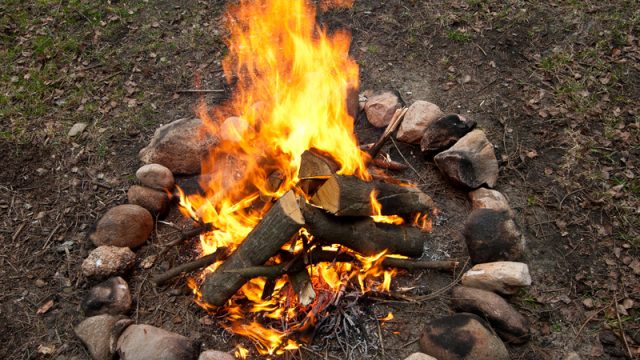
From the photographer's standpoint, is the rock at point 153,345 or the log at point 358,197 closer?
the rock at point 153,345

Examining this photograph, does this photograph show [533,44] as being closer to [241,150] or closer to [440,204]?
[440,204]

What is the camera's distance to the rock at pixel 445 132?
4.86 metres

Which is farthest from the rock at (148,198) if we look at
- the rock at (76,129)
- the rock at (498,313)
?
the rock at (498,313)

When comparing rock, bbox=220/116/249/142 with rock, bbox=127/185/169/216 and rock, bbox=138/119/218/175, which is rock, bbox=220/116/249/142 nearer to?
rock, bbox=138/119/218/175

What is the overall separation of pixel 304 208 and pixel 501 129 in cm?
283

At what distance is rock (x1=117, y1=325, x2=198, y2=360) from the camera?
3.46 meters

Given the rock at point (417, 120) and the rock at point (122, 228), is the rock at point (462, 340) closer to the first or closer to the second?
the rock at point (417, 120)

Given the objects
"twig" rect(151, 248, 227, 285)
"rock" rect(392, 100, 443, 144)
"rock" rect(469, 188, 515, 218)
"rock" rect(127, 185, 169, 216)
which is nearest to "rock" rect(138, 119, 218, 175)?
"rock" rect(127, 185, 169, 216)

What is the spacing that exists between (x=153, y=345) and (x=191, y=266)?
0.78 metres

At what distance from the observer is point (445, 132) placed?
488 cm

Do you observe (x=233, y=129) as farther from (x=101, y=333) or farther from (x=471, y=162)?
(x=471, y=162)

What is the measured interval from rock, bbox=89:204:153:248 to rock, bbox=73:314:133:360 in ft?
2.43

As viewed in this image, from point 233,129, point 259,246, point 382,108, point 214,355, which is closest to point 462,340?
point 259,246

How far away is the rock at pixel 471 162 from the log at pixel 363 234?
2.54ft
